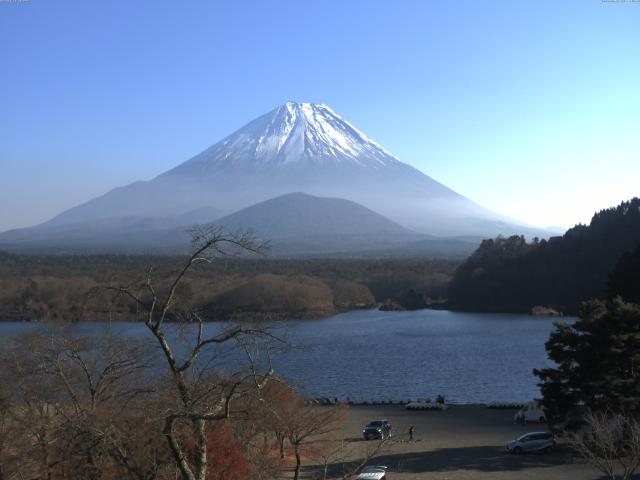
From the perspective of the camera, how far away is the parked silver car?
10.5 metres

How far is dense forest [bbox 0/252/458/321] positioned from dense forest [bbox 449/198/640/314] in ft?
12.4

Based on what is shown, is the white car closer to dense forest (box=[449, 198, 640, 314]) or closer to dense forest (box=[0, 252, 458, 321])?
dense forest (box=[0, 252, 458, 321])

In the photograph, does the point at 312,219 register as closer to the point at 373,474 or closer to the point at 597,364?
the point at 597,364

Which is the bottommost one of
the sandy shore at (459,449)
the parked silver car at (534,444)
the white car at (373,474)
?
the sandy shore at (459,449)

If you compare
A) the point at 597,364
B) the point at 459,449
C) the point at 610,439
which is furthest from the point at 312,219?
the point at 610,439

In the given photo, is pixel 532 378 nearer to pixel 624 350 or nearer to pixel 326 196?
pixel 624 350

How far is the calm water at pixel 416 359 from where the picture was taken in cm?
1697

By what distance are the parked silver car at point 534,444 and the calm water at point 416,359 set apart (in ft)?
11.0

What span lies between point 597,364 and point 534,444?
4.75ft

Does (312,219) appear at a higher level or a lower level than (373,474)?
higher

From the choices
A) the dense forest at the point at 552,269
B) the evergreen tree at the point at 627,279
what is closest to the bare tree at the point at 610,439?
the evergreen tree at the point at 627,279

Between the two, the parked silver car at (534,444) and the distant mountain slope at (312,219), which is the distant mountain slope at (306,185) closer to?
the distant mountain slope at (312,219)

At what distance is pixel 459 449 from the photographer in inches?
438

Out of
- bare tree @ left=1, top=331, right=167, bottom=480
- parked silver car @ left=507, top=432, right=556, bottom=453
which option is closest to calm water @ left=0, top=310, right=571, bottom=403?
parked silver car @ left=507, top=432, right=556, bottom=453
